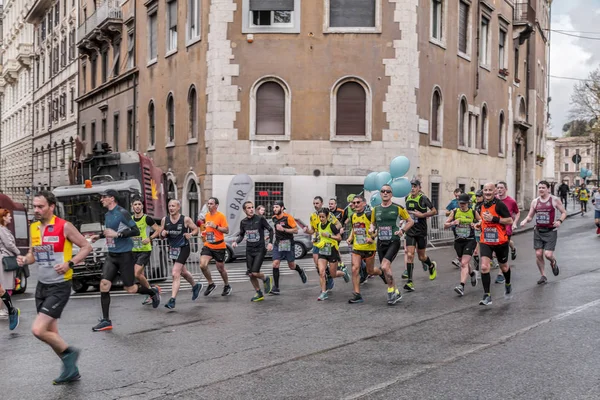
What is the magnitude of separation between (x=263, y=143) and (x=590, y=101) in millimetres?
41568

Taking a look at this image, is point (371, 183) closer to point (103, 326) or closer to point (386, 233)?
point (386, 233)

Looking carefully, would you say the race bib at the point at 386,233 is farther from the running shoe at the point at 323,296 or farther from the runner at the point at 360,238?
the running shoe at the point at 323,296

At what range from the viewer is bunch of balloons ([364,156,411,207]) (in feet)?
68.3

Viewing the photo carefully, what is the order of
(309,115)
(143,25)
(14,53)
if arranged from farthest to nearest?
1. (14,53)
2. (143,25)
3. (309,115)

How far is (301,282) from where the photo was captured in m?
16.6

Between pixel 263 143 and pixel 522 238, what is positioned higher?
pixel 263 143

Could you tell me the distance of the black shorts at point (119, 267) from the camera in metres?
11.2

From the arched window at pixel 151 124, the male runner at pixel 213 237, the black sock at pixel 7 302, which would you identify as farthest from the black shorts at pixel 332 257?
the arched window at pixel 151 124

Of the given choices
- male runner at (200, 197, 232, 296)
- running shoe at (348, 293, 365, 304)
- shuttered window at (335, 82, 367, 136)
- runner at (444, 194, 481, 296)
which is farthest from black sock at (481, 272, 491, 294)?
shuttered window at (335, 82, 367, 136)

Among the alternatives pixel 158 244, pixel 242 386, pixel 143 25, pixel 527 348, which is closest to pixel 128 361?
pixel 242 386

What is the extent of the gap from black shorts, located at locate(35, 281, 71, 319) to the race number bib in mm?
196

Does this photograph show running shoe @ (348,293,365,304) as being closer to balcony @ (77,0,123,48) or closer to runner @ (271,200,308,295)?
runner @ (271,200,308,295)

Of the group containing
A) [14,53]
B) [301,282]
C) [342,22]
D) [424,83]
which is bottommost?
[301,282]

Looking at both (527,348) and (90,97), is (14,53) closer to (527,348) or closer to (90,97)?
(90,97)
